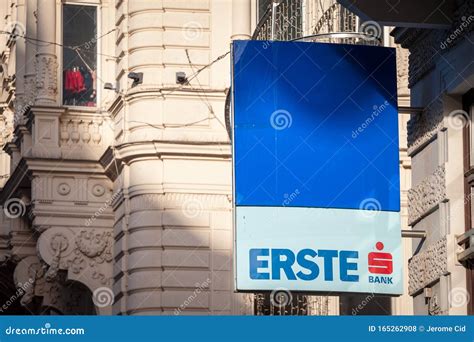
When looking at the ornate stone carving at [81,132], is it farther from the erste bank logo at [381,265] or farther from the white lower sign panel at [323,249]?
the erste bank logo at [381,265]

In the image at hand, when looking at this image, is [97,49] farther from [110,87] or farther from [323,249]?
[323,249]

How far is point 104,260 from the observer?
35.7 metres

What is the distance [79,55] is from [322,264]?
1794 cm

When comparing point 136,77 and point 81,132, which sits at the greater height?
point 136,77

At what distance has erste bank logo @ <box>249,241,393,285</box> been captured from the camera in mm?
20406

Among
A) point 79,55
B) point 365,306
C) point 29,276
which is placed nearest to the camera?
point 365,306

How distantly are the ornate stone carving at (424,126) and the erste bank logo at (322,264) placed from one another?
1229mm

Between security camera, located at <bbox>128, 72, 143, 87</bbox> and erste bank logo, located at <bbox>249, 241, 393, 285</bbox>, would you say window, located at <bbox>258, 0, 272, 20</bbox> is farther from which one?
erste bank logo, located at <bbox>249, 241, 393, 285</bbox>

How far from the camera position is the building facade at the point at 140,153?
33.4 m

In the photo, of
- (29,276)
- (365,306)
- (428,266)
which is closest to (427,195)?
(428,266)

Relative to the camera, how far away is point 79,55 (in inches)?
1480

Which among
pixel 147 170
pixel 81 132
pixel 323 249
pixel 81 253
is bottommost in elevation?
pixel 323 249
